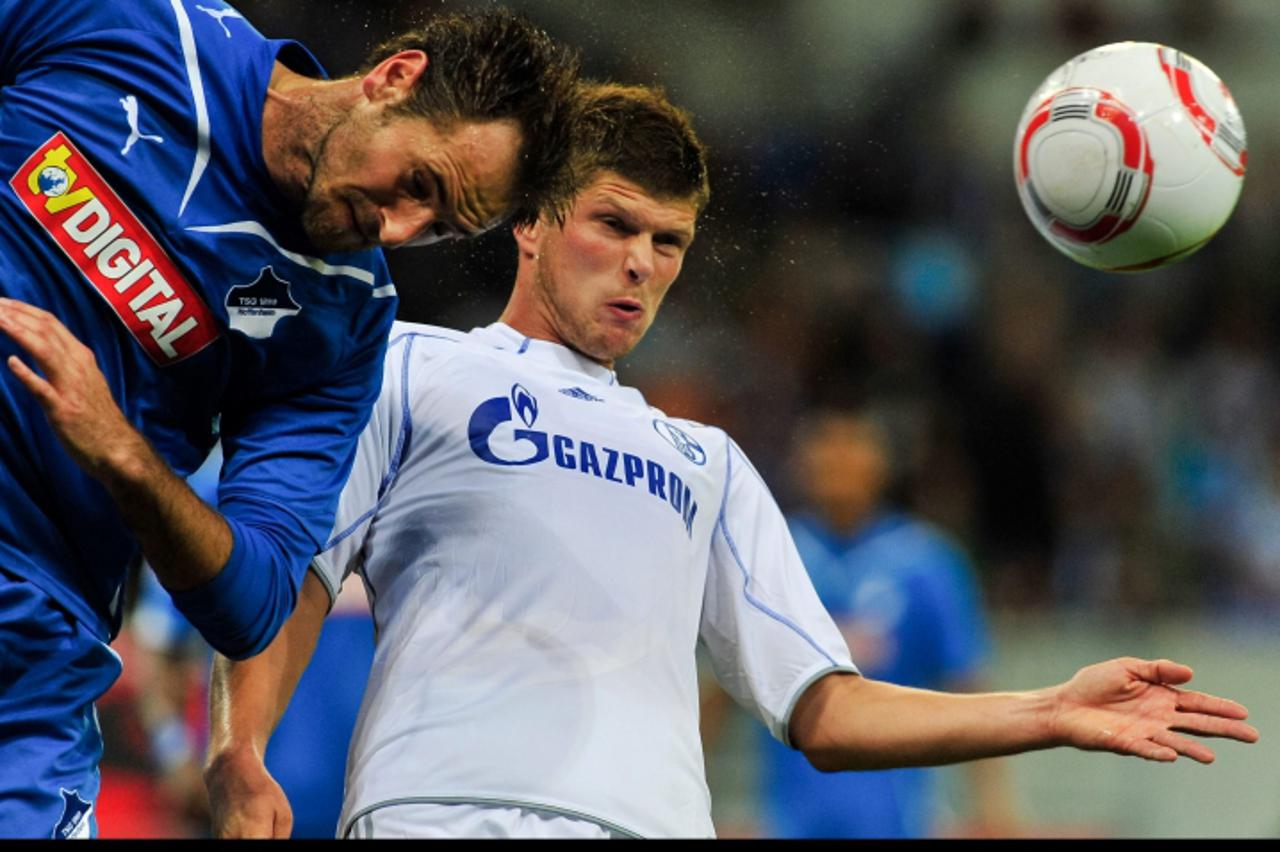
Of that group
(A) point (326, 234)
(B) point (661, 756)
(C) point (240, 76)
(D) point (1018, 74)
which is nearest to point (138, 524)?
(A) point (326, 234)

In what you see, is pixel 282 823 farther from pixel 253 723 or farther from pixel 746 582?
pixel 746 582

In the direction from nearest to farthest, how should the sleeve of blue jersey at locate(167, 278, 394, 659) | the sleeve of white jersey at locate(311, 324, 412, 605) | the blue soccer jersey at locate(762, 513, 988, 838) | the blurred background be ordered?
the sleeve of blue jersey at locate(167, 278, 394, 659) < the sleeve of white jersey at locate(311, 324, 412, 605) < the blue soccer jersey at locate(762, 513, 988, 838) < the blurred background

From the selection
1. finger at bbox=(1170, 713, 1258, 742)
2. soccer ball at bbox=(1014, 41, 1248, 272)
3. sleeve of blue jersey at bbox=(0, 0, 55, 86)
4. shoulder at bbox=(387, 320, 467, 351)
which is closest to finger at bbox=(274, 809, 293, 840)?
shoulder at bbox=(387, 320, 467, 351)

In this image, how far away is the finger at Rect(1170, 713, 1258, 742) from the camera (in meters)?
3.05

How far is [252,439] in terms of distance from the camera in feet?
9.86

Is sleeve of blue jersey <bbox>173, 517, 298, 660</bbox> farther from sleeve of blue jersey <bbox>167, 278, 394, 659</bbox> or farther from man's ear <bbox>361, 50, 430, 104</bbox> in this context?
man's ear <bbox>361, 50, 430, 104</bbox>

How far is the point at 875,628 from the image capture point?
254 inches

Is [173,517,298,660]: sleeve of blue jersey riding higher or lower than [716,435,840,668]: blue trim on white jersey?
lower

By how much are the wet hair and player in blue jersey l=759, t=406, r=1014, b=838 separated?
360cm

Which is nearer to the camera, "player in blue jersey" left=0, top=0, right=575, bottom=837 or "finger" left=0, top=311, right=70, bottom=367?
"finger" left=0, top=311, right=70, bottom=367

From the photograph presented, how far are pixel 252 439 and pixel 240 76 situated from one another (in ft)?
2.02

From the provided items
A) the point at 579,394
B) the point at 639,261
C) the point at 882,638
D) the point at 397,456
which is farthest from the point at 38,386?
the point at 882,638

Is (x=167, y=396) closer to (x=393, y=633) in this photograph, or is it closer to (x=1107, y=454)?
(x=393, y=633)

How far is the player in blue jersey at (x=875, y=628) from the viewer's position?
6.23m
